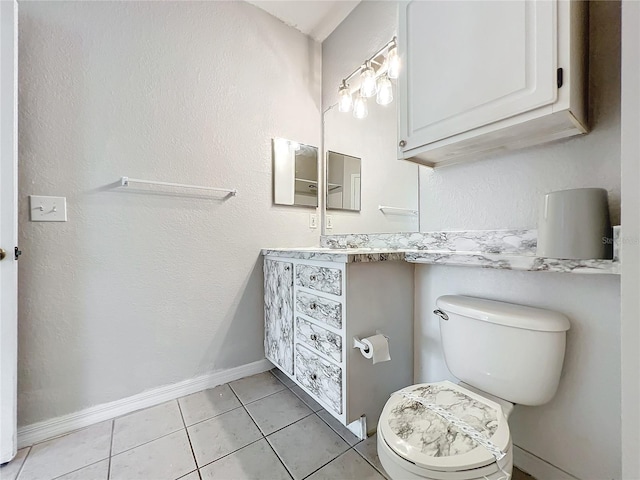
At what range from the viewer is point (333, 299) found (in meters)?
1.13

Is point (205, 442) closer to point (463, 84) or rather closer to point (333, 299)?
point (333, 299)

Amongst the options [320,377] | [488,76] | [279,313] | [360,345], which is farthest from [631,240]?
[279,313]

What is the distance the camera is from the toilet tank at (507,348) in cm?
86

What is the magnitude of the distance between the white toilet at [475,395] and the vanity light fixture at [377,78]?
1.18 meters

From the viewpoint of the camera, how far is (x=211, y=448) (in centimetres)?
112

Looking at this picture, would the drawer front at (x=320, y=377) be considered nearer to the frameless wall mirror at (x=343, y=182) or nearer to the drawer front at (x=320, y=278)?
the drawer front at (x=320, y=278)

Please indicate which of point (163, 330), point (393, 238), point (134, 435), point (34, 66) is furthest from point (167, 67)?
point (134, 435)

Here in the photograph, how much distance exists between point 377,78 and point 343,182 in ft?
2.13

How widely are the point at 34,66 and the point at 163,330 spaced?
135 cm

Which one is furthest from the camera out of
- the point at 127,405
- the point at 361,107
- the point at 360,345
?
the point at 361,107

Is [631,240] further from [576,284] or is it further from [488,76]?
[488,76]

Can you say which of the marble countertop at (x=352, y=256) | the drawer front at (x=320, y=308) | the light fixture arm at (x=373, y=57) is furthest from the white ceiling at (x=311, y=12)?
the drawer front at (x=320, y=308)

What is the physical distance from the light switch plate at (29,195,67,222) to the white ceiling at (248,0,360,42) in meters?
1.64

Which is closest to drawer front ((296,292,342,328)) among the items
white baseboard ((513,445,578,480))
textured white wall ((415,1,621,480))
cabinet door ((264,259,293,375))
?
cabinet door ((264,259,293,375))
